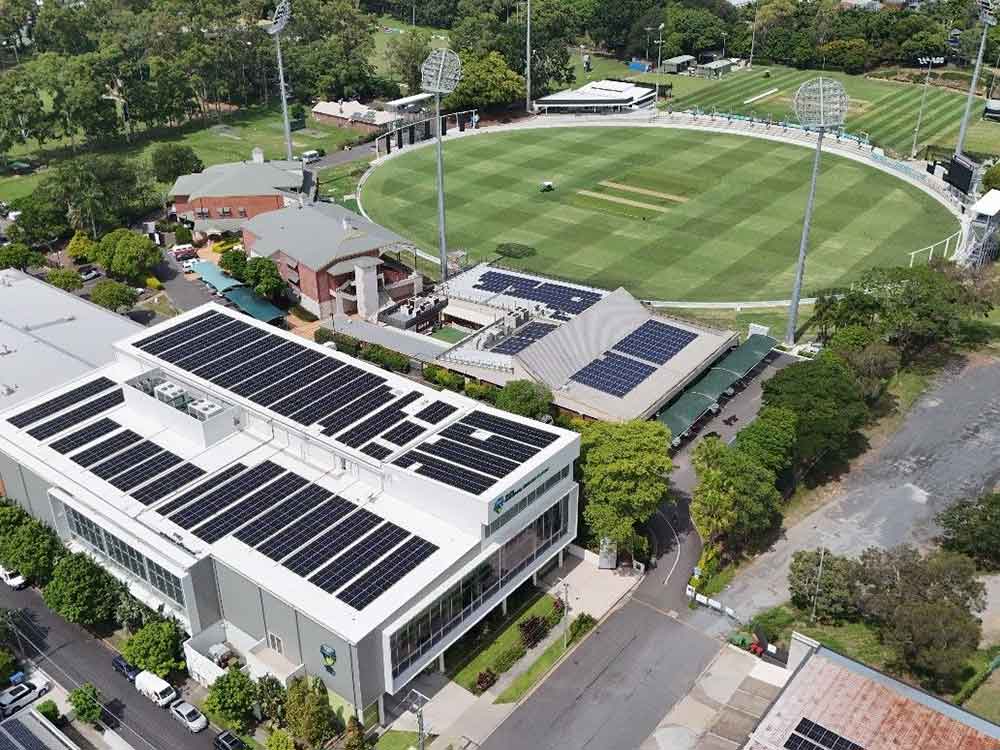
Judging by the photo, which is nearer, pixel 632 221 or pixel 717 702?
pixel 717 702

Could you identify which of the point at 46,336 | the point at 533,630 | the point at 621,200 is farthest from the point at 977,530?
the point at 46,336

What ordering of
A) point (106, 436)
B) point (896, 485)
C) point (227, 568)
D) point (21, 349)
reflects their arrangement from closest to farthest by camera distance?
point (227, 568) < point (106, 436) < point (896, 485) < point (21, 349)

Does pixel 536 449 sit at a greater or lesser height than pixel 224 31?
lesser

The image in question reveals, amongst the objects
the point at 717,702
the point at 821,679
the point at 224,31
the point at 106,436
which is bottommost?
the point at 717,702

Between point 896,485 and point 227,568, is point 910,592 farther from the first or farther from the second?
point 227,568

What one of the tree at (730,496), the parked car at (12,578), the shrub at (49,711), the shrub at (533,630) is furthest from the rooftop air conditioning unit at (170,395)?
the tree at (730,496)

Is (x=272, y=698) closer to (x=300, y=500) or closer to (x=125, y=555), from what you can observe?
(x=300, y=500)

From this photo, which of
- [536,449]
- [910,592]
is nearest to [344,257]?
[536,449]
